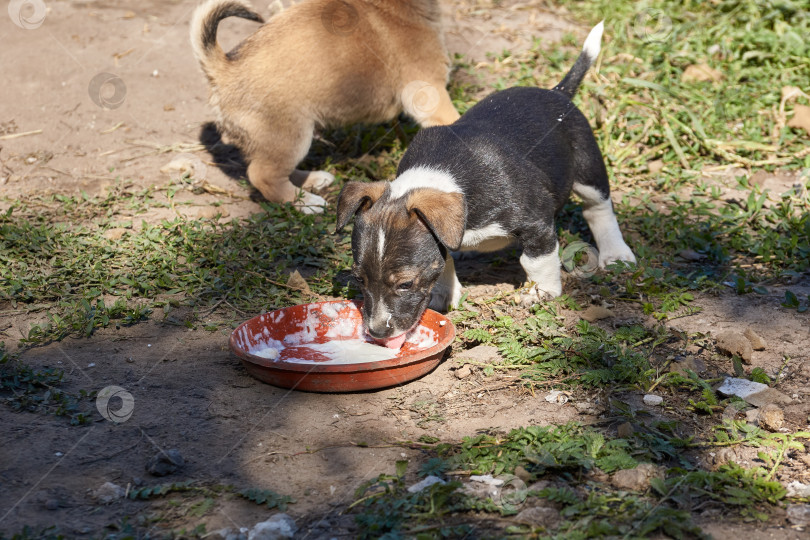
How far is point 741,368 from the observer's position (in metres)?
3.87

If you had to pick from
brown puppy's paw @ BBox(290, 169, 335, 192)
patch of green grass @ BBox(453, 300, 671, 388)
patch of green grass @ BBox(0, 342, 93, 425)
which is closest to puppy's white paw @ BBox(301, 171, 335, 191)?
brown puppy's paw @ BBox(290, 169, 335, 192)

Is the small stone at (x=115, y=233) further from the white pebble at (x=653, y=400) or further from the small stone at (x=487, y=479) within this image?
the white pebble at (x=653, y=400)

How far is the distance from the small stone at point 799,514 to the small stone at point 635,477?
45 cm

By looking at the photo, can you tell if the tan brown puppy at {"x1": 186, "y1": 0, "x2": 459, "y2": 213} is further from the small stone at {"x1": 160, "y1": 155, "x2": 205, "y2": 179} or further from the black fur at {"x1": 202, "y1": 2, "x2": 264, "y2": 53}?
the small stone at {"x1": 160, "y1": 155, "x2": 205, "y2": 179}

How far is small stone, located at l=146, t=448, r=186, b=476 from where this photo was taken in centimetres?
310

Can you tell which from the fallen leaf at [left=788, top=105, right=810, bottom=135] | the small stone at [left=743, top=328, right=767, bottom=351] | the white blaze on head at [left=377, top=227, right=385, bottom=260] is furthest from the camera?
the fallen leaf at [left=788, top=105, right=810, bottom=135]

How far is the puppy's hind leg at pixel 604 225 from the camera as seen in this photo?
5.25 m

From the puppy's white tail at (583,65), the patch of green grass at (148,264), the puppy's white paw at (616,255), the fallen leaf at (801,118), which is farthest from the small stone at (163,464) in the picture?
the fallen leaf at (801,118)

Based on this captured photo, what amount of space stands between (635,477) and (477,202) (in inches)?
69.7

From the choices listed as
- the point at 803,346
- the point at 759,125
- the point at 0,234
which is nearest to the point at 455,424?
the point at 803,346

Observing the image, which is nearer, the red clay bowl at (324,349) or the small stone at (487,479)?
the small stone at (487,479)

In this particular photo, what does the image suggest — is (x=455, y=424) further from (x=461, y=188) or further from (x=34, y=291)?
(x=34, y=291)

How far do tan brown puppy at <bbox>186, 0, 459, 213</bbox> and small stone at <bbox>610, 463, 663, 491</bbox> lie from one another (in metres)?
3.55

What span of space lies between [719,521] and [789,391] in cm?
120
